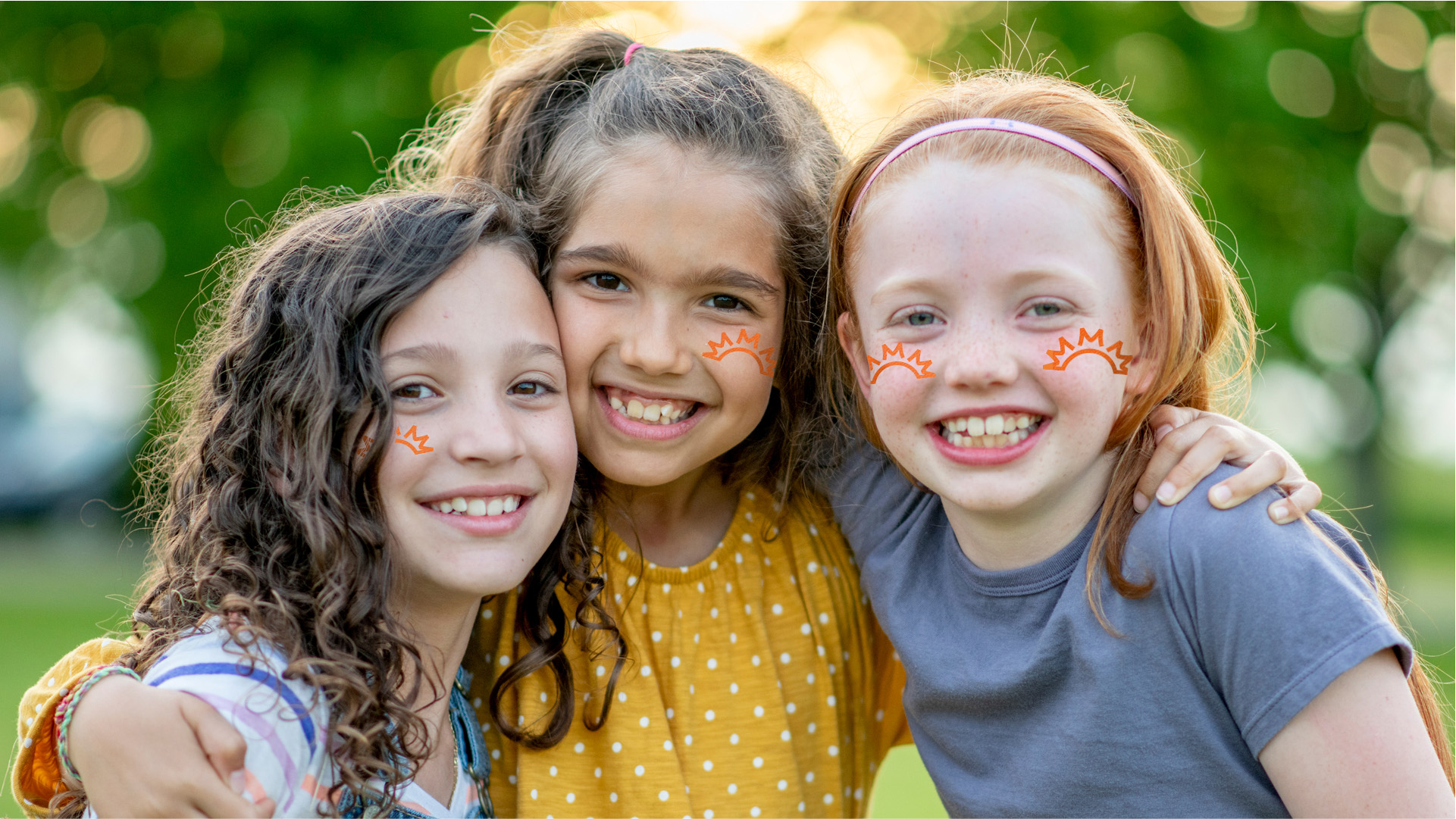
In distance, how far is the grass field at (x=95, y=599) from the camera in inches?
258

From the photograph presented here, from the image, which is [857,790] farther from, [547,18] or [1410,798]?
[547,18]

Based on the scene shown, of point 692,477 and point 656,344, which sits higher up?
point 656,344

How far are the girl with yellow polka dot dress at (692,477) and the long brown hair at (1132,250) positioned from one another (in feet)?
0.92

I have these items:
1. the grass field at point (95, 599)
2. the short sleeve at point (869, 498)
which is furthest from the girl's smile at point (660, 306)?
the grass field at point (95, 599)

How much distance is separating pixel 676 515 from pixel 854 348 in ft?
2.20

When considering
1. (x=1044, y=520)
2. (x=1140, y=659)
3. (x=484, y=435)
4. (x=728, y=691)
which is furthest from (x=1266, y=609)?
(x=484, y=435)

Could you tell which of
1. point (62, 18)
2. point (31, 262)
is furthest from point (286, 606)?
point (31, 262)

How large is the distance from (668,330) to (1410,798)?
1.57m

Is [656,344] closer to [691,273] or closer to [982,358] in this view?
[691,273]

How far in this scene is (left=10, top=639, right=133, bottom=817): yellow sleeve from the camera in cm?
215

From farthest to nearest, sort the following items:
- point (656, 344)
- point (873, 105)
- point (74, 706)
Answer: point (873, 105), point (656, 344), point (74, 706)

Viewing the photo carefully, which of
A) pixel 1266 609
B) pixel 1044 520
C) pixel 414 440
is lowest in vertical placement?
pixel 1266 609

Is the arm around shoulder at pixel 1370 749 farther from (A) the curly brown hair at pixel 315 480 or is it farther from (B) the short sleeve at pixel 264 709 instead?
(B) the short sleeve at pixel 264 709

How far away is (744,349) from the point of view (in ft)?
8.34
